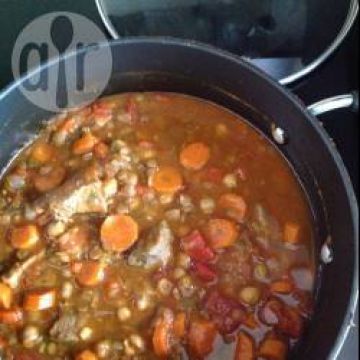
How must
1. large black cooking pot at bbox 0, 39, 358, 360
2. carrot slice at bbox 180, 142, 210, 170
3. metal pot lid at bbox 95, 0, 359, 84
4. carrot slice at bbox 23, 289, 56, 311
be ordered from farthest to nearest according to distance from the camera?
metal pot lid at bbox 95, 0, 359, 84
carrot slice at bbox 180, 142, 210, 170
carrot slice at bbox 23, 289, 56, 311
large black cooking pot at bbox 0, 39, 358, 360

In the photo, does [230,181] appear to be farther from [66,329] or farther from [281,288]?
[66,329]

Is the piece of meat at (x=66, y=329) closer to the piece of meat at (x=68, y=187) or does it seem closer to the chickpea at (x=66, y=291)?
the chickpea at (x=66, y=291)

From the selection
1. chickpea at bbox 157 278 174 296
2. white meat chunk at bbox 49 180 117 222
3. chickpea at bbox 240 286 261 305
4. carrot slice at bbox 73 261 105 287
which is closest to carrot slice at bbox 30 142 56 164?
white meat chunk at bbox 49 180 117 222

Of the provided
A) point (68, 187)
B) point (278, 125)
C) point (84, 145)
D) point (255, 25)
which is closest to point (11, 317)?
point (68, 187)

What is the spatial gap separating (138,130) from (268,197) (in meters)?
0.30

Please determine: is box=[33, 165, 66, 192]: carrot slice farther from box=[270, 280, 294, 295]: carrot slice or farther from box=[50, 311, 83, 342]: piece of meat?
box=[270, 280, 294, 295]: carrot slice

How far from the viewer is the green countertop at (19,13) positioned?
154cm

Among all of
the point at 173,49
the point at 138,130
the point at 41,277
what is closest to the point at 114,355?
the point at 41,277

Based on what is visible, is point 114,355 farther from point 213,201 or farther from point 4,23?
point 4,23

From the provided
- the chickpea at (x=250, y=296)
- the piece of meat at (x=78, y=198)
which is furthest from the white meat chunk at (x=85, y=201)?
the chickpea at (x=250, y=296)

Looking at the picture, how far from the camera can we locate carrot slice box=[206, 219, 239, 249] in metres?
1.27

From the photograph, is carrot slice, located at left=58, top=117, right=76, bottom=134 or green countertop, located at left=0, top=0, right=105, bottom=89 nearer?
carrot slice, located at left=58, top=117, right=76, bottom=134

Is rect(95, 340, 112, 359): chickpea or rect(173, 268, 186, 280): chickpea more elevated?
rect(173, 268, 186, 280): chickpea

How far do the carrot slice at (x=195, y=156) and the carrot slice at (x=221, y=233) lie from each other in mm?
127
